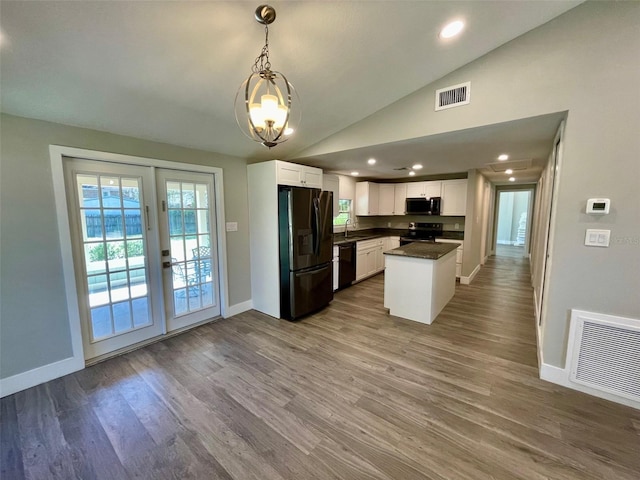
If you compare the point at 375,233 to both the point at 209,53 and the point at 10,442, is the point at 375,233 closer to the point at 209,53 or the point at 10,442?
the point at 209,53

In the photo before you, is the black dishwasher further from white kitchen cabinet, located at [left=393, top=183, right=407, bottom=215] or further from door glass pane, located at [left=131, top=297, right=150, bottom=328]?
door glass pane, located at [left=131, top=297, right=150, bottom=328]

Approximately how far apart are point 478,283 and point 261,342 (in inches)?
180

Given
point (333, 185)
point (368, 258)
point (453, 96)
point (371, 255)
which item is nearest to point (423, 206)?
point (371, 255)

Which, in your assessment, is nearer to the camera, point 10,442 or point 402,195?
point 10,442

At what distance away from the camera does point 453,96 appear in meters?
2.45

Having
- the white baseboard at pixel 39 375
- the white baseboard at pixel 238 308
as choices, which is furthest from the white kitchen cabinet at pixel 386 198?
the white baseboard at pixel 39 375

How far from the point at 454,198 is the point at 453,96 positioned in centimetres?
346

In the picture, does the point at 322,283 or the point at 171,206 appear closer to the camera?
the point at 171,206

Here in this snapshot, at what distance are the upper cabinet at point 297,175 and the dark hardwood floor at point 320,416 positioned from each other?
209 centimetres

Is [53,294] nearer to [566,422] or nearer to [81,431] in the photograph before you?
[81,431]

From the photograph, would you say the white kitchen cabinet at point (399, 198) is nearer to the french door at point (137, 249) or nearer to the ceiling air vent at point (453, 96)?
the ceiling air vent at point (453, 96)

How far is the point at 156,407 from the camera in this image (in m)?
2.00

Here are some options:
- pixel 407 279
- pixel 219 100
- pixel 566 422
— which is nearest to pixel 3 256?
pixel 219 100

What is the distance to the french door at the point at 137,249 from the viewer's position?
2490 millimetres
